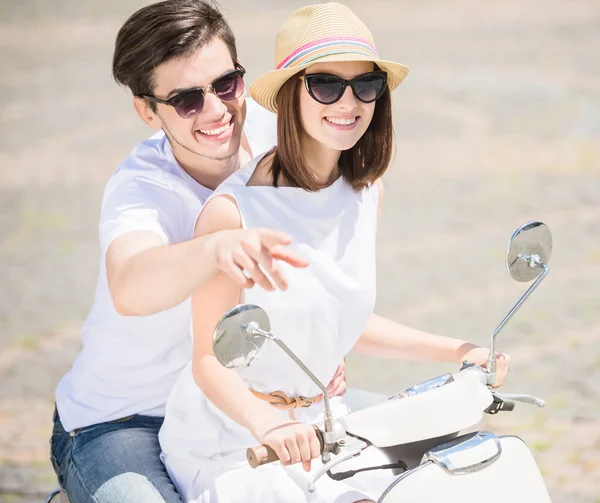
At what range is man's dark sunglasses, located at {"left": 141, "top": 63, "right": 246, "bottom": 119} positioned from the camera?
259cm

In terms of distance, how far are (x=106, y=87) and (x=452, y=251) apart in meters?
5.12

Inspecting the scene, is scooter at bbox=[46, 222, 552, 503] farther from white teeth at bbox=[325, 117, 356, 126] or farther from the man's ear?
the man's ear

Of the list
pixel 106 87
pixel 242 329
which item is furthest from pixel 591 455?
pixel 106 87

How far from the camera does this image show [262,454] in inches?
73.9

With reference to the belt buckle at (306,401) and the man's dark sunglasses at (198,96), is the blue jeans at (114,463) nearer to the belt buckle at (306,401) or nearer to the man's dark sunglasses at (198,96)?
the belt buckle at (306,401)

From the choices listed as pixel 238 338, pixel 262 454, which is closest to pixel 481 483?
pixel 262 454

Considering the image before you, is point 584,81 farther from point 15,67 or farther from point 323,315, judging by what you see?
point 323,315

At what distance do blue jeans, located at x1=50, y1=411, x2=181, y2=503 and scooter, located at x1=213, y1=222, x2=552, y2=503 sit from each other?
0.57m

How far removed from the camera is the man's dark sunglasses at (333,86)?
2.30 meters

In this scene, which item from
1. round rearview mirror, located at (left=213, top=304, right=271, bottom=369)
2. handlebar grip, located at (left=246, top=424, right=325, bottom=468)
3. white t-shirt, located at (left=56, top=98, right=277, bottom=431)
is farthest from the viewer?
white t-shirt, located at (left=56, top=98, right=277, bottom=431)

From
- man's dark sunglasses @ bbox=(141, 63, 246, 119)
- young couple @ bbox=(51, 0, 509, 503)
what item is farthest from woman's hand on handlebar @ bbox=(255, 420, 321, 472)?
man's dark sunglasses @ bbox=(141, 63, 246, 119)

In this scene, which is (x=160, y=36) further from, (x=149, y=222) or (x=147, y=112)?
(x=149, y=222)

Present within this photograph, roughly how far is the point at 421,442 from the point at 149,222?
1.00m

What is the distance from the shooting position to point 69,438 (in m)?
2.76
